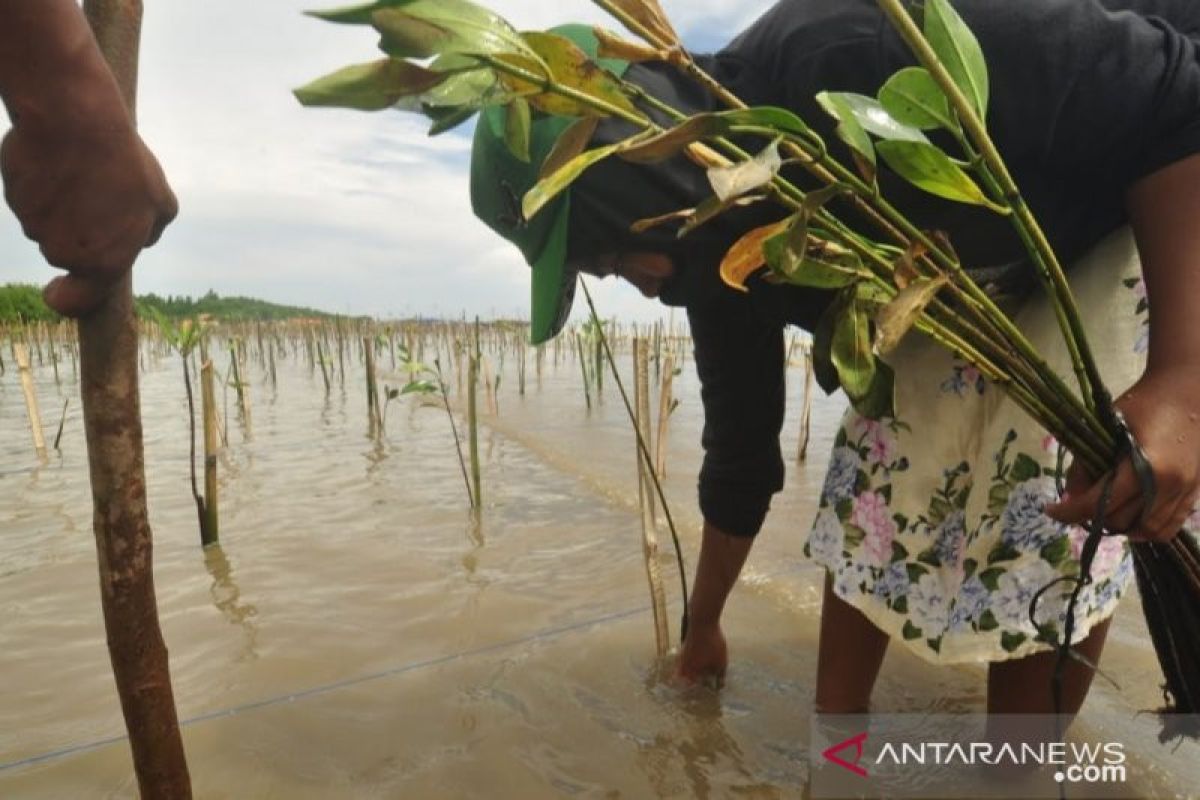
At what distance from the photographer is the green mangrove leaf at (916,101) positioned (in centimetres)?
60

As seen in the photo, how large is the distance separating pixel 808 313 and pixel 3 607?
2354 mm

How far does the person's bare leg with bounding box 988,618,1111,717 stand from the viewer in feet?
3.81

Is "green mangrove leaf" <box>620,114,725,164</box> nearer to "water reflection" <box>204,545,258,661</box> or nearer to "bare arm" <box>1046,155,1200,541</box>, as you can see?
"bare arm" <box>1046,155,1200,541</box>

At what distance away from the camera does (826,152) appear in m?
0.69

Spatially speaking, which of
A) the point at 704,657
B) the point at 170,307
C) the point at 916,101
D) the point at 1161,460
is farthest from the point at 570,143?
the point at 170,307

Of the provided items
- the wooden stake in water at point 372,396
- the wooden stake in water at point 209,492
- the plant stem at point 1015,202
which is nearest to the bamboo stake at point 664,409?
the wooden stake in water at point 209,492

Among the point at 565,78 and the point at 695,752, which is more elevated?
the point at 565,78

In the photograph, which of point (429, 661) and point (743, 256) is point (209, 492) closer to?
point (429, 661)

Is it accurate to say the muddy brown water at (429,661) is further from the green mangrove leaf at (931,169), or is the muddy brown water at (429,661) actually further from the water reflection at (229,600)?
the green mangrove leaf at (931,169)

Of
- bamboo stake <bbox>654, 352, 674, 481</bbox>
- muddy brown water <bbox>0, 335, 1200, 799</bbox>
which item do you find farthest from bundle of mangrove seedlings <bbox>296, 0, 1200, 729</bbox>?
bamboo stake <bbox>654, 352, 674, 481</bbox>

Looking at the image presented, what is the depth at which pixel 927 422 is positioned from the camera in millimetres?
1262

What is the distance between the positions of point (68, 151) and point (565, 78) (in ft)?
1.58

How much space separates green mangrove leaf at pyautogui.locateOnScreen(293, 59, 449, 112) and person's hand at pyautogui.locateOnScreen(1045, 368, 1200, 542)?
31.9 inches

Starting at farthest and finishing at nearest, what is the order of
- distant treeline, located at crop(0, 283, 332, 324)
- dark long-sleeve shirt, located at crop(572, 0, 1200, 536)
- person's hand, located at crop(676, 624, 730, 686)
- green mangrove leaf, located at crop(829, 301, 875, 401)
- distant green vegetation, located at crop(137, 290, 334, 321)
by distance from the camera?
distant green vegetation, located at crop(137, 290, 334, 321), distant treeline, located at crop(0, 283, 332, 324), person's hand, located at crop(676, 624, 730, 686), dark long-sleeve shirt, located at crop(572, 0, 1200, 536), green mangrove leaf, located at crop(829, 301, 875, 401)
